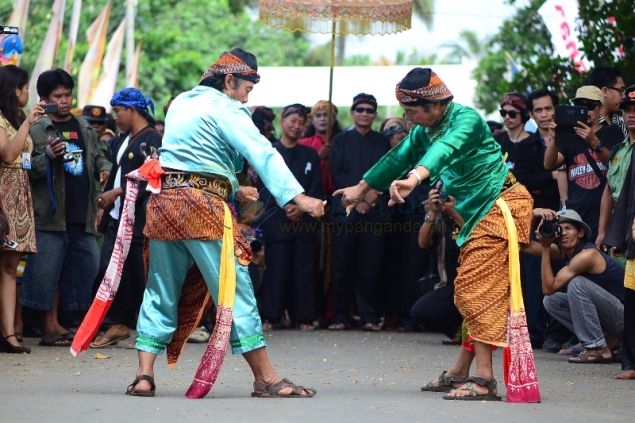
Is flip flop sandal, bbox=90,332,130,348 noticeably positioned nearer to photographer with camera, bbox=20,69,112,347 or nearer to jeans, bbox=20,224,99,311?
photographer with camera, bbox=20,69,112,347

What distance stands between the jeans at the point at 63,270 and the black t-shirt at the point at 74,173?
6.1 inches

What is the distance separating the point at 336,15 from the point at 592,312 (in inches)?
195

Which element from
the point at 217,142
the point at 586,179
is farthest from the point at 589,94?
the point at 217,142

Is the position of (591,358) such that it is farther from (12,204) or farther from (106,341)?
(12,204)

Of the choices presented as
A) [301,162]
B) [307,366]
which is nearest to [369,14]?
[301,162]

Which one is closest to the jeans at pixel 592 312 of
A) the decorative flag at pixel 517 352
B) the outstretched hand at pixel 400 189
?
the decorative flag at pixel 517 352

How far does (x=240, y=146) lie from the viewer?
24.8ft

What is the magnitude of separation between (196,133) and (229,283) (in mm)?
875

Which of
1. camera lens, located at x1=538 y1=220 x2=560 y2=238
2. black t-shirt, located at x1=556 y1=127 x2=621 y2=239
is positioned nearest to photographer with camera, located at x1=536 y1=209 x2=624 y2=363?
camera lens, located at x1=538 y1=220 x2=560 y2=238

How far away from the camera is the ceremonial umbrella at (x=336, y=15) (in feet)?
46.2

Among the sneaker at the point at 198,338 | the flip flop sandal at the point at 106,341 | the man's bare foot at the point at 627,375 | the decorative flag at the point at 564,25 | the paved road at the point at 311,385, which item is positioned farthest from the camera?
the decorative flag at the point at 564,25

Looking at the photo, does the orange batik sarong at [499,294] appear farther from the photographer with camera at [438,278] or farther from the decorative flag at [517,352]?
the photographer with camera at [438,278]

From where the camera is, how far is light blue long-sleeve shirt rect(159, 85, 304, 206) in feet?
24.7

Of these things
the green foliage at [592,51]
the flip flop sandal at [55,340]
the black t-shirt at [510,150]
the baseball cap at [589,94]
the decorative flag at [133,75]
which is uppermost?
the decorative flag at [133,75]
